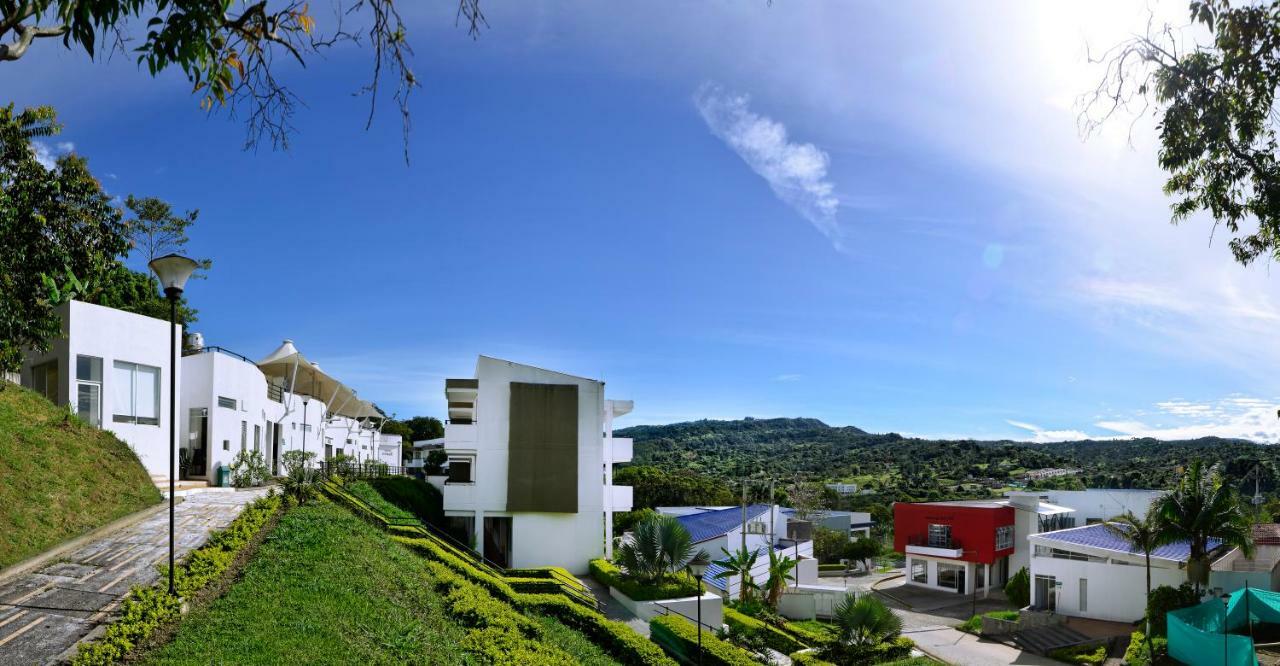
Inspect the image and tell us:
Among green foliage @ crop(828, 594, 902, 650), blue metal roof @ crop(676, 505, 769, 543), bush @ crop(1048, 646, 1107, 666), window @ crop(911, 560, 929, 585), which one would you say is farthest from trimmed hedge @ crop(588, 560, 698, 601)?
window @ crop(911, 560, 929, 585)

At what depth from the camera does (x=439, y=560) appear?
16.8 meters

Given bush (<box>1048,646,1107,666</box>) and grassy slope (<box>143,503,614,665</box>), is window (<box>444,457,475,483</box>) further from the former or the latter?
bush (<box>1048,646,1107,666</box>)

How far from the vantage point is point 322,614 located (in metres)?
9.93

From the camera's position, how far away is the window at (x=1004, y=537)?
38844 millimetres

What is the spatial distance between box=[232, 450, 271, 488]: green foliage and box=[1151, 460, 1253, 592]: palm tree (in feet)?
92.9

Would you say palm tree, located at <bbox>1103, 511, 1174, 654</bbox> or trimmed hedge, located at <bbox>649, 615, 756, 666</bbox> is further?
palm tree, located at <bbox>1103, 511, 1174, 654</bbox>

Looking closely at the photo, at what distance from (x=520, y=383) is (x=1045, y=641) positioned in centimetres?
1979

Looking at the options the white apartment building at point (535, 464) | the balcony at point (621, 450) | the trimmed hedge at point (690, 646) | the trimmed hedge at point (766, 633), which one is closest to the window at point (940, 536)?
the balcony at point (621, 450)

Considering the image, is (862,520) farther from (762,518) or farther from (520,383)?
(520,383)

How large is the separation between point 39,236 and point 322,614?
41.2 ft

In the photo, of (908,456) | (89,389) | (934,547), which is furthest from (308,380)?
(908,456)

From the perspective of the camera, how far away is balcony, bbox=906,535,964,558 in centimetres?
3838

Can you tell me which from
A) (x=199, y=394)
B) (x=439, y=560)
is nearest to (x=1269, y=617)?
(x=439, y=560)

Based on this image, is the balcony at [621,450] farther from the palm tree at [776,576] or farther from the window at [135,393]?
the window at [135,393]
